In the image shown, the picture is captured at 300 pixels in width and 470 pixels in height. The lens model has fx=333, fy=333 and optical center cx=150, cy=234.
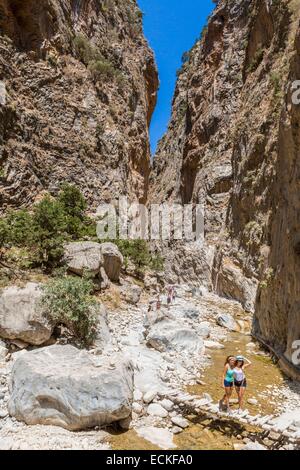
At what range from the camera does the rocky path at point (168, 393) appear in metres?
6.13

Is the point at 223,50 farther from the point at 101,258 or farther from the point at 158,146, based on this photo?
the point at 101,258

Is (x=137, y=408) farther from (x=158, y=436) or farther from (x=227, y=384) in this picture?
(x=227, y=384)

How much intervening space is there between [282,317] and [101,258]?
27.0ft

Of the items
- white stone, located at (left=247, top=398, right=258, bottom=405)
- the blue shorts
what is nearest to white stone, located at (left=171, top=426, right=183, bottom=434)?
the blue shorts

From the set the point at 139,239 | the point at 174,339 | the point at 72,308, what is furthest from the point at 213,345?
the point at 139,239

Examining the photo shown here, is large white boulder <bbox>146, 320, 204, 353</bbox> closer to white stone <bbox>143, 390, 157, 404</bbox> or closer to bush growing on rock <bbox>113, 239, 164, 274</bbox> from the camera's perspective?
white stone <bbox>143, 390, 157, 404</bbox>

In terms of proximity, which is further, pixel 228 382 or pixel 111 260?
pixel 111 260

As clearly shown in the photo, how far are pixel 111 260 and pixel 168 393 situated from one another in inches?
382

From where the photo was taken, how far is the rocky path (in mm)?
6129

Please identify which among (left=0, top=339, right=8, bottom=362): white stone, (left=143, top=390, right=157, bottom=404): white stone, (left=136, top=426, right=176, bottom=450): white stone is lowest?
(left=136, top=426, right=176, bottom=450): white stone

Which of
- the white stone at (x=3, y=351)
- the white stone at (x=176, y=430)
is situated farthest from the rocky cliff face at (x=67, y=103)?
the white stone at (x=176, y=430)

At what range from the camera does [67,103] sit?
25656 mm

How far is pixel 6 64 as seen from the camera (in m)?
21.9

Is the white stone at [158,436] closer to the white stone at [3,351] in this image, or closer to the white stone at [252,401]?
the white stone at [252,401]
